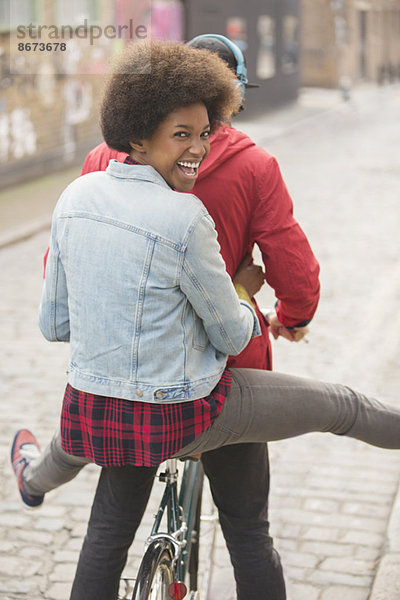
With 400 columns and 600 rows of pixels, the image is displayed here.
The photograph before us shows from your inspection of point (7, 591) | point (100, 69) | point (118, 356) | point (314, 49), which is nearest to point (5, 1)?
point (100, 69)

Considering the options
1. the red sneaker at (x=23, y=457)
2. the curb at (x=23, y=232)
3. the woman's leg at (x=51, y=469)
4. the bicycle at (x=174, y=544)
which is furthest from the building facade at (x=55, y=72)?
the bicycle at (x=174, y=544)

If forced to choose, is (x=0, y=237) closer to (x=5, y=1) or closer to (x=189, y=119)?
(x=5, y=1)

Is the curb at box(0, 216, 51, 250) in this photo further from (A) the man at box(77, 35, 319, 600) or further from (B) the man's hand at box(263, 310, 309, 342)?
(A) the man at box(77, 35, 319, 600)

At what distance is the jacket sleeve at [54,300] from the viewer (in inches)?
88.6

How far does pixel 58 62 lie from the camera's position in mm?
15664

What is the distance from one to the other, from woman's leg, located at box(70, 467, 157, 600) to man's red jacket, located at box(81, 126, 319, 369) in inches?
17.5

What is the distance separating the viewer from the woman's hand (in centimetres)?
254

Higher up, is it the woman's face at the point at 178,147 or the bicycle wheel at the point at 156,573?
the woman's face at the point at 178,147

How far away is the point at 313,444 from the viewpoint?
4.95 metres

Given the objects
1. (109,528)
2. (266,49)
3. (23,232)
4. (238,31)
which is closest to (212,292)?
(109,528)

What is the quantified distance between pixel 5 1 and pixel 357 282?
8813mm

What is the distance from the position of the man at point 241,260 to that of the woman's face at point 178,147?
0.20 meters

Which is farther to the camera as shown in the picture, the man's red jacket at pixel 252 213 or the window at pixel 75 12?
the window at pixel 75 12

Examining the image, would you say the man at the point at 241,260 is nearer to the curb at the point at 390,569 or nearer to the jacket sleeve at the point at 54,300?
the jacket sleeve at the point at 54,300
